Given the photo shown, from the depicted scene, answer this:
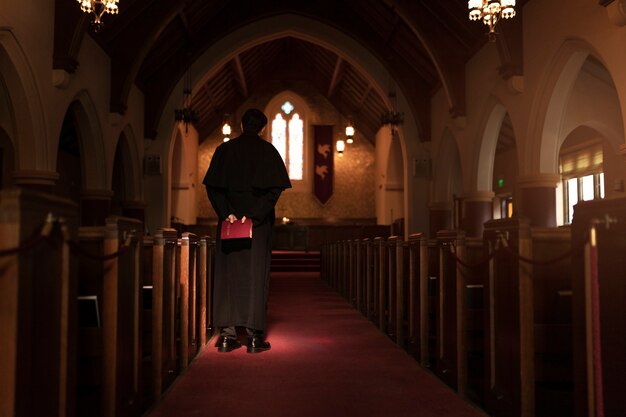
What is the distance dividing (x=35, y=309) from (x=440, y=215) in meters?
11.7

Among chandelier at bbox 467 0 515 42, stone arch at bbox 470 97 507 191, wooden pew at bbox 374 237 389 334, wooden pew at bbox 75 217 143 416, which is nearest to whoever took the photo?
wooden pew at bbox 75 217 143 416

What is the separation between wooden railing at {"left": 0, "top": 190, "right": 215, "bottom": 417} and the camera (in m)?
1.67

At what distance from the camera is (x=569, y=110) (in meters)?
9.72

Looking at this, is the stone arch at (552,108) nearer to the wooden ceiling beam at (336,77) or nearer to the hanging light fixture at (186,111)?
the hanging light fixture at (186,111)

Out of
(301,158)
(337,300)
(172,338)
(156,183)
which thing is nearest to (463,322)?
(172,338)

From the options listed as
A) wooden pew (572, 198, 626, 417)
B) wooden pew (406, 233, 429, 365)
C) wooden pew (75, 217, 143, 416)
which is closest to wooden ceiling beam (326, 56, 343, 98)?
wooden pew (406, 233, 429, 365)

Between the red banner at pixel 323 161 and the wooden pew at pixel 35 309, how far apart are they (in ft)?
58.0

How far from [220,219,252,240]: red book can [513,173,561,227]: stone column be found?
16.8 feet

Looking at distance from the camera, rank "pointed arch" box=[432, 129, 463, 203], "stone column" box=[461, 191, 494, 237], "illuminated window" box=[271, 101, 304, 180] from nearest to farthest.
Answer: "stone column" box=[461, 191, 494, 237], "pointed arch" box=[432, 129, 463, 203], "illuminated window" box=[271, 101, 304, 180]

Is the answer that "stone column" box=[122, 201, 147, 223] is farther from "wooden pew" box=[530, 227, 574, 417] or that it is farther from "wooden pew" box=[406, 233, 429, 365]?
"wooden pew" box=[530, 227, 574, 417]

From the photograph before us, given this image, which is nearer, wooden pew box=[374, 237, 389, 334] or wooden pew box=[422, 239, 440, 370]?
wooden pew box=[422, 239, 440, 370]

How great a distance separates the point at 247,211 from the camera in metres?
4.13

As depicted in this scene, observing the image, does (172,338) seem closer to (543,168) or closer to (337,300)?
(337,300)

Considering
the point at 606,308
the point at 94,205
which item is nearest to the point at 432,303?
the point at 606,308
